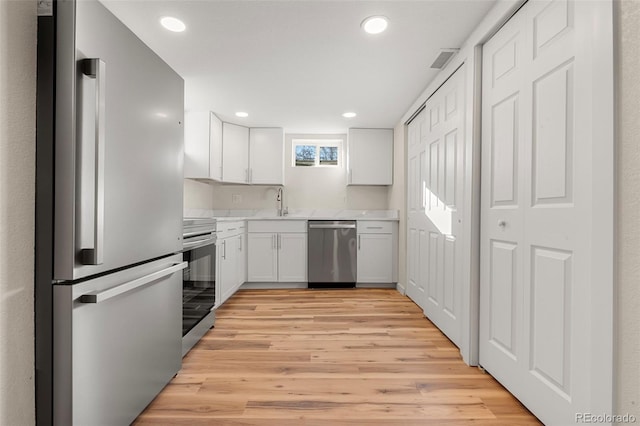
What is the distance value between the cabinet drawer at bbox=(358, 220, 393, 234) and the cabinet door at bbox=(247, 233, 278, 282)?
1.15 metres

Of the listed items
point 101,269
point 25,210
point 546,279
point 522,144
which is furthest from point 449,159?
point 25,210

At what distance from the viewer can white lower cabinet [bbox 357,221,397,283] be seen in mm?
3998

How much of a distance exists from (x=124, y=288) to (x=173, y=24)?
5.40 ft

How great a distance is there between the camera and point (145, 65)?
138cm

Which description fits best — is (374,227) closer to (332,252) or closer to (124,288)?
(332,252)

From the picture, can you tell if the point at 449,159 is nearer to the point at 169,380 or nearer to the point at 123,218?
the point at 123,218

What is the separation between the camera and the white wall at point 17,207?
91 centimetres

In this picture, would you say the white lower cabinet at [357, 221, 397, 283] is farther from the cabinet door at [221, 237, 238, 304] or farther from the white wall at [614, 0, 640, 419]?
the white wall at [614, 0, 640, 419]

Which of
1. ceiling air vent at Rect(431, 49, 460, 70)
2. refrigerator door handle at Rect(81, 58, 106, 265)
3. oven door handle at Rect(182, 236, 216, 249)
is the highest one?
ceiling air vent at Rect(431, 49, 460, 70)

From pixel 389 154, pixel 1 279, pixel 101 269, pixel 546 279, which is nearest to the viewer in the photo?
pixel 1 279

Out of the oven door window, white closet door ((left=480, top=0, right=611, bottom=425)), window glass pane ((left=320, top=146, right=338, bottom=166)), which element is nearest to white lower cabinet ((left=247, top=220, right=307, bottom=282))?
window glass pane ((left=320, top=146, right=338, bottom=166))

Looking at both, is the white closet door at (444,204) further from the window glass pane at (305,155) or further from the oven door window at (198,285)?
the window glass pane at (305,155)

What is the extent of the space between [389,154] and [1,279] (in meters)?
3.98

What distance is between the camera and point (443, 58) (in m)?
2.28
